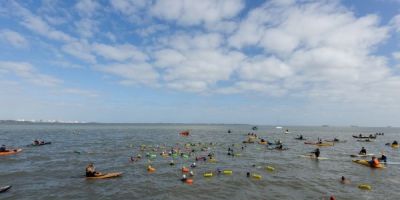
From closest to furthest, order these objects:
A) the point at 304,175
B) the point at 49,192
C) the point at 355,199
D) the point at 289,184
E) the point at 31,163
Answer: the point at 355,199
the point at 49,192
the point at 289,184
the point at 304,175
the point at 31,163

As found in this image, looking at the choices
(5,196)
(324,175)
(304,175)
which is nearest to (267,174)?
(304,175)

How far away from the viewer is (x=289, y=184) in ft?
94.0

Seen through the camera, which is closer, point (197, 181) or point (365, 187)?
point (365, 187)

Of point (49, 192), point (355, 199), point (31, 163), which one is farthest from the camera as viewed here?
point (31, 163)

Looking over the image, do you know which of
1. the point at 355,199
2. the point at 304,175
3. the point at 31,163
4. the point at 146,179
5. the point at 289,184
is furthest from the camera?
the point at 31,163

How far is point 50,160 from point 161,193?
24.0 meters

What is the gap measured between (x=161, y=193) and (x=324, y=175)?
17852 millimetres

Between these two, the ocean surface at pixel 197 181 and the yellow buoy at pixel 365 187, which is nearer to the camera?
the ocean surface at pixel 197 181

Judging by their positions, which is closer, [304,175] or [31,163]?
[304,175]

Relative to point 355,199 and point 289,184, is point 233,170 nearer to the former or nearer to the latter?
point 289,184

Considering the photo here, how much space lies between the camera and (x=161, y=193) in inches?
999

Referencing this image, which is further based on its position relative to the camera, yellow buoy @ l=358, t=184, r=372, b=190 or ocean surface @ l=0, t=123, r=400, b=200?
yellow buoy @ l=358, t=184, r=372, b=190

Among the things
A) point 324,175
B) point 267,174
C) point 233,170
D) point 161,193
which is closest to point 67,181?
point 161,193

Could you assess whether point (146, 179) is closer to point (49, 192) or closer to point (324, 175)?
point (49, 192)
